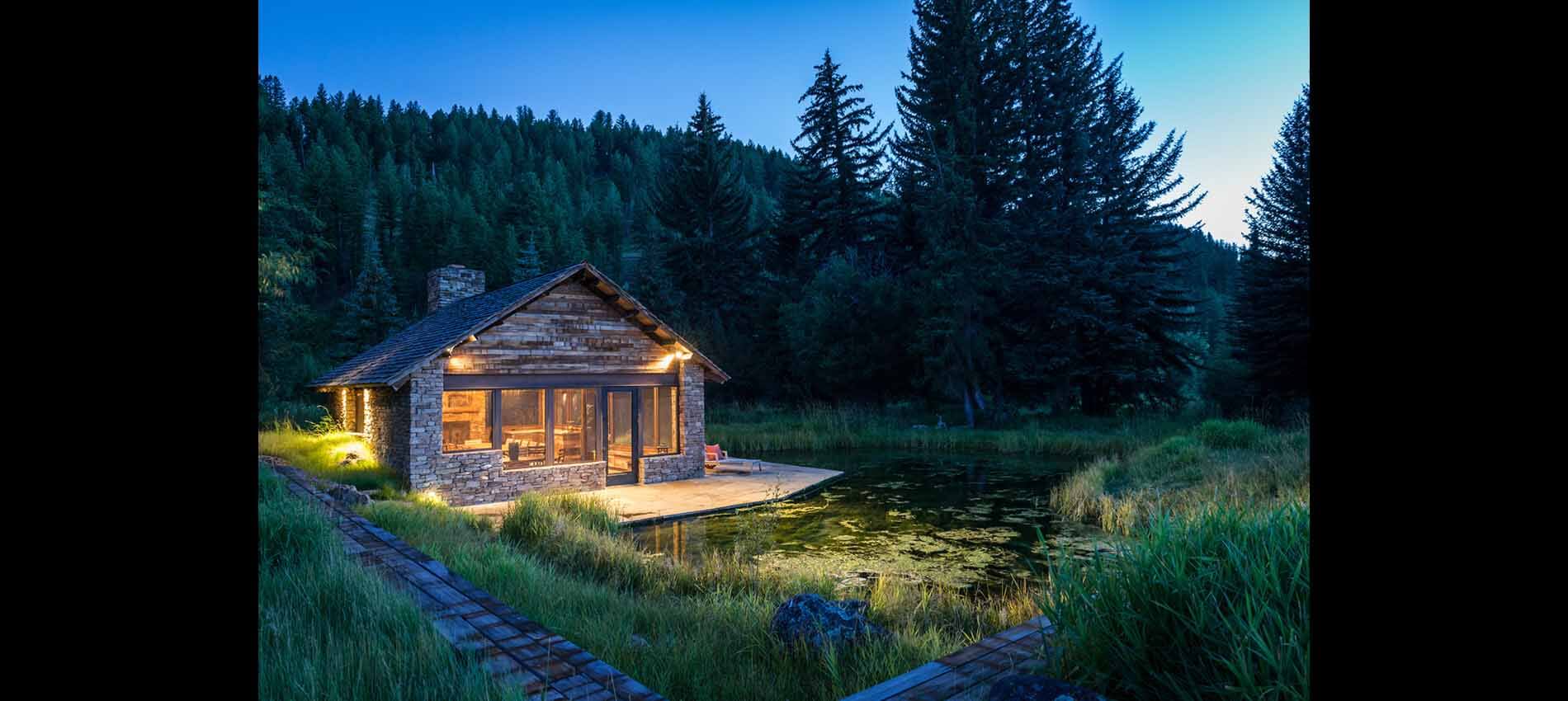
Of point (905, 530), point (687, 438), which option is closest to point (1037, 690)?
point (905, 530)

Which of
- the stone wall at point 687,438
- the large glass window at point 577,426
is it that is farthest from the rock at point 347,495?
the stone wall at point 687,438

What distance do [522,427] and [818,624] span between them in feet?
42.7

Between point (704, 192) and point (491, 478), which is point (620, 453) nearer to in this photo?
point (491, 478)

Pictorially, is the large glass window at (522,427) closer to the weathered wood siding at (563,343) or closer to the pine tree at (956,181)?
the weathered wood siding at (563,343)

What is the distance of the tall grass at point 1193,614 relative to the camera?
307 cm

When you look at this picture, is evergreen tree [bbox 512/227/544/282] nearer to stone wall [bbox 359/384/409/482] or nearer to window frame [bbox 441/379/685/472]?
stone wall [bbox 359/384/409/482]

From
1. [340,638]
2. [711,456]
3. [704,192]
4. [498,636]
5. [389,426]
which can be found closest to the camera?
[340,638]

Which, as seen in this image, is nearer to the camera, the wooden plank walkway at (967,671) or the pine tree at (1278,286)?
the wooden plank walkway at (967,671)

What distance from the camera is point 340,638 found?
3.94 m

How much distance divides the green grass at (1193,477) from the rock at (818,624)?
539 centimetres

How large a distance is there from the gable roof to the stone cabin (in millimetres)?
37

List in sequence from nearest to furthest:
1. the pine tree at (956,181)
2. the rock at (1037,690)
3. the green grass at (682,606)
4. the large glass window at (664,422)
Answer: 1. the rock at (1037,690)
2. the green grass at (682,606)
3. the large glass window at (664,422)
4. the pine tree at (956,181)
